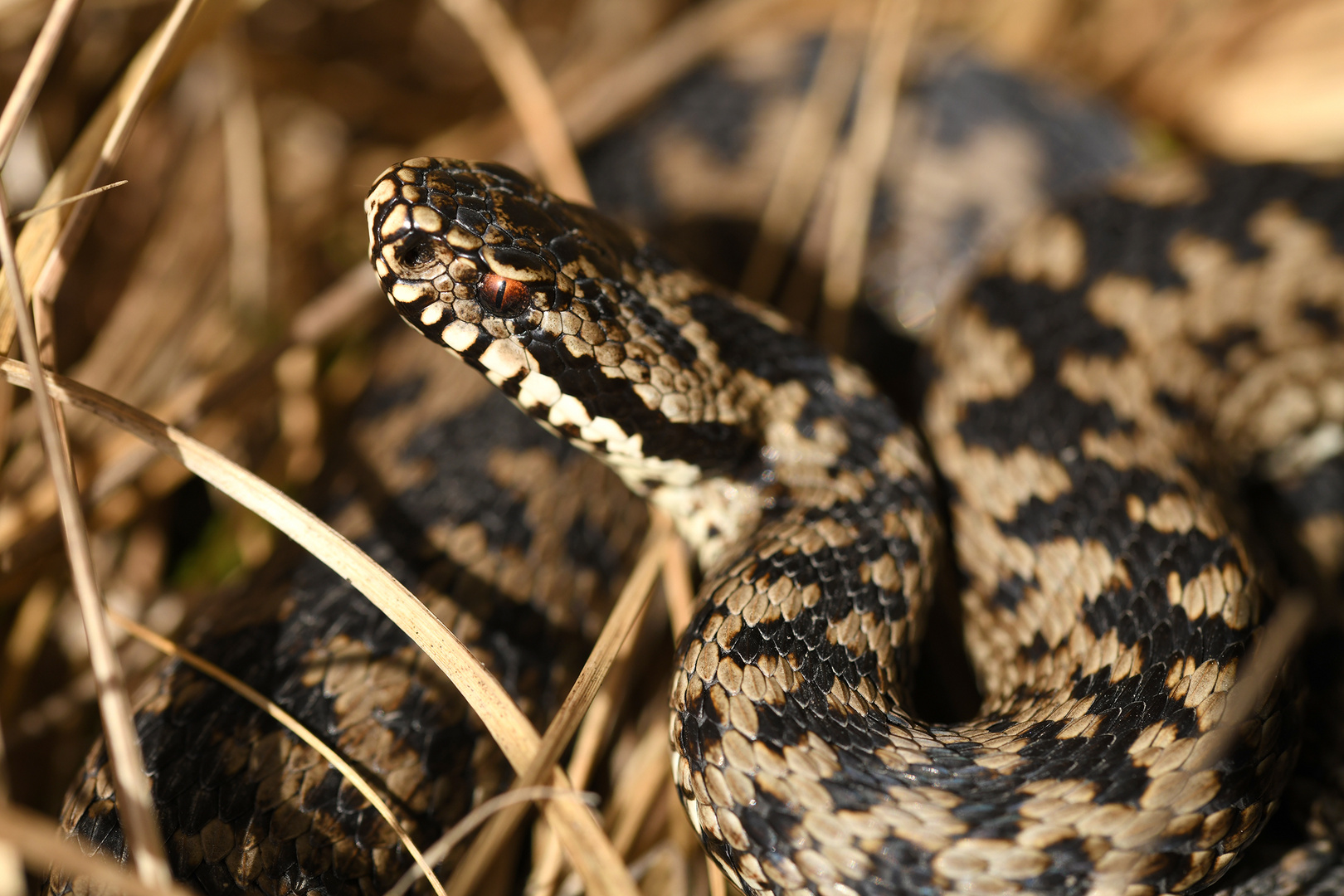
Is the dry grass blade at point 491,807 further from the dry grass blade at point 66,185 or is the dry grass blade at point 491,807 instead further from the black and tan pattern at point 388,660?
the dry grass blade at point 66,185

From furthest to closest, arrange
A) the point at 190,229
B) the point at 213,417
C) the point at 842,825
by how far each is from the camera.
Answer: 1. the point at 190,229
2. the point at 213,417
3. the point at 842,825

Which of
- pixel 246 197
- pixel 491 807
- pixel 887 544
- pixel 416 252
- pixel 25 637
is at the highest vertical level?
pixel 246 197

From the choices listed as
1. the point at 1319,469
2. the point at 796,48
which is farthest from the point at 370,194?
the point at 1319,469

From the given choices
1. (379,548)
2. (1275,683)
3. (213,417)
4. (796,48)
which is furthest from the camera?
(796,48)

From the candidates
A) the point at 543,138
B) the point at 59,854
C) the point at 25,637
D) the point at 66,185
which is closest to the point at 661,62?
the point at 543,138

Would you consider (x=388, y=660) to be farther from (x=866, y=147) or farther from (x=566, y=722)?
(x=866, y=147)

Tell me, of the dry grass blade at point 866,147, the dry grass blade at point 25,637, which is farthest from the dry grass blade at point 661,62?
the dry grass blade at point 25,637

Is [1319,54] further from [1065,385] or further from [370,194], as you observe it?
[370,194]
